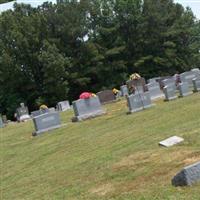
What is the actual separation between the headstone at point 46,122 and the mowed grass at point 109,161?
1961mm

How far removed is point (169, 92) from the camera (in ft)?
75.2

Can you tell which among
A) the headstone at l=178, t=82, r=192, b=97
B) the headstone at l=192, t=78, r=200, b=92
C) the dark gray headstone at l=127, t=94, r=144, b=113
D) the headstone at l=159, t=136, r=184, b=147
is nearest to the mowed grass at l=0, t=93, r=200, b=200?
the headstone at l=159, t=136, r=184, b=147

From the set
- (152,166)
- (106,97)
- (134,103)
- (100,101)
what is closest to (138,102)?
(134,103)

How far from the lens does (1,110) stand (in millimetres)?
48031

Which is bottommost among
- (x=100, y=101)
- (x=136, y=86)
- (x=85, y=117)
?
(x=85, y=117)

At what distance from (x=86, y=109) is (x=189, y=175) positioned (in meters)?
14.8

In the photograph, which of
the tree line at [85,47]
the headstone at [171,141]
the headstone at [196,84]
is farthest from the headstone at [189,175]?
the tree line at [85,47]

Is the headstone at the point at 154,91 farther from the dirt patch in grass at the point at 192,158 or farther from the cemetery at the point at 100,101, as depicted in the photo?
the dirt patch in grass at the point at 192,158

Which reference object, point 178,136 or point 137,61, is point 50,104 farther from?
point 178,136

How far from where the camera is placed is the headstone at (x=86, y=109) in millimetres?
21422

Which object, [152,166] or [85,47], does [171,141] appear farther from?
[85,47]

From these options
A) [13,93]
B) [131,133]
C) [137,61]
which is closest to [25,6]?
[13,93]

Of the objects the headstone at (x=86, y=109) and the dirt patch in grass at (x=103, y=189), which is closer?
the dirt patch in grass at (x=103, y=189)

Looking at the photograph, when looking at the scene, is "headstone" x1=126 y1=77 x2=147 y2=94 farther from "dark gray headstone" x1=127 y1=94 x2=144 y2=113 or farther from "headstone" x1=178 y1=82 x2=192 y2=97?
"dark gray headstone" x1=127 y1=94 x2=144 y2=113
